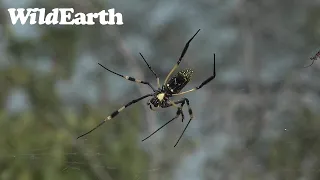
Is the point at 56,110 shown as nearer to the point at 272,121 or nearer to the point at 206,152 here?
the point at 206,152

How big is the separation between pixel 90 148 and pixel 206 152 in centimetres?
20

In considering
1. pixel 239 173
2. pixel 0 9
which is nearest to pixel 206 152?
pixel 239 173

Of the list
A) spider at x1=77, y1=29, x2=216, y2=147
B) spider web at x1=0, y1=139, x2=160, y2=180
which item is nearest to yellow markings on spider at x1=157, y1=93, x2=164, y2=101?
spider at x1=77, y1=29, x2=216, y2=147

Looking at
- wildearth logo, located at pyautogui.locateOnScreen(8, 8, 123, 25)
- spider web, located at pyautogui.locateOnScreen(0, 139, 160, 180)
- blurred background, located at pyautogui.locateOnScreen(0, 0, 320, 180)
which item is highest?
wildearth logo, located at pyautogui.locateOnScreen(8, 8, 123, 25)

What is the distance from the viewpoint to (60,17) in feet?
2.69

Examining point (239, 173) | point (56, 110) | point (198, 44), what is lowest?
point (239, 173)

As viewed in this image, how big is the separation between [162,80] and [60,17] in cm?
20

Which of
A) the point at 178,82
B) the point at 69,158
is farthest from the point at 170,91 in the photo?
the point at 69,158

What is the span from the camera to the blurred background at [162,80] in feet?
2.68

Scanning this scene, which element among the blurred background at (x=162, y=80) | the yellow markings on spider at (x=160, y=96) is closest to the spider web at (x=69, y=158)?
the blurred background at (x=162, y=80)

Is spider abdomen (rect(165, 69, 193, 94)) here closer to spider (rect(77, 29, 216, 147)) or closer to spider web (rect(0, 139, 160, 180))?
spider (rect(77, 29, 216, 147))

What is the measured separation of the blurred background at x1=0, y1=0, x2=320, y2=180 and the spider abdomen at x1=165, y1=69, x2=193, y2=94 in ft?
0.11

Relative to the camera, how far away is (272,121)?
0.84 meters

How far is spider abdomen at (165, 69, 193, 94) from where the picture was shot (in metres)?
0.77
